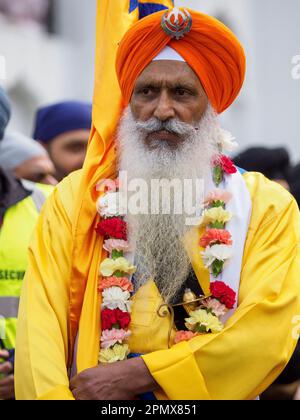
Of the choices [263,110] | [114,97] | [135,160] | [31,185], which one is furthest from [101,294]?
[263,110]

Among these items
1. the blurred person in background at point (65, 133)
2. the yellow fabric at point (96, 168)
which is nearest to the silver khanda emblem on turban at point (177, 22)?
the yellow fabric at point (96, 168)

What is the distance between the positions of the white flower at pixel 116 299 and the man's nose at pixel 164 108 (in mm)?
761

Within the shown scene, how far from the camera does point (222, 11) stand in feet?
55.8

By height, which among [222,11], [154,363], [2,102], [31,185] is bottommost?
[154,363]

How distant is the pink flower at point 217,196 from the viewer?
4.52 metres

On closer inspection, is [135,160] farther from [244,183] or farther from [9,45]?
[9,45]

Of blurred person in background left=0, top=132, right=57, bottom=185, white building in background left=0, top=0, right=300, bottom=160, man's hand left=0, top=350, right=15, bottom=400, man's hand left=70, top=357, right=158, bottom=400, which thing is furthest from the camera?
white building in background left=0, top=0, right=300, bottom=160

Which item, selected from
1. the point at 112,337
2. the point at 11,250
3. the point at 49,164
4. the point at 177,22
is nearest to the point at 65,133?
the point at 49,164

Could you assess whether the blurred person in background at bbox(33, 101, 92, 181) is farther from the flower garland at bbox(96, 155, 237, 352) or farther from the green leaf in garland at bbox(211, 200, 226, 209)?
the green leaf in garland at bbox(211, 200, 226, 209)

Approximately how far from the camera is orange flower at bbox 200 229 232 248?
14.5ft

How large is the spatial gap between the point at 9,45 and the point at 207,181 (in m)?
10.1

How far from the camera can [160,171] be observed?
465 cm

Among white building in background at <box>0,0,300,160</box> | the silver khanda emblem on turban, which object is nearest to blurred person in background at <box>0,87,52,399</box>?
the silver khanda emblem on turban

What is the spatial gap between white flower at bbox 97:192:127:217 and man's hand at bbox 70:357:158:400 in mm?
680
